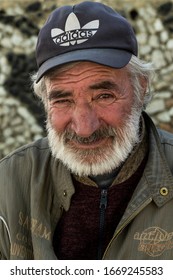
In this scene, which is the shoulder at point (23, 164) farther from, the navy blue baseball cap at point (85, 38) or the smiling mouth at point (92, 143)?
the navy blue baseball cap at point (85, 38)

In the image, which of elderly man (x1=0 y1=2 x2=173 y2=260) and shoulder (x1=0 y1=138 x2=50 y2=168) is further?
shoulder (x1=0 y1=138 x2=50 y2=168)

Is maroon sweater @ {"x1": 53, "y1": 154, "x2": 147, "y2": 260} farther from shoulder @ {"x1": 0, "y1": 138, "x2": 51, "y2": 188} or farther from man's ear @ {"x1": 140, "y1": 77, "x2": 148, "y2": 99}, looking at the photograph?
Answer: man's ear @ {"x1": 140, "y1": 77, "x2": 148, "y2": 99}

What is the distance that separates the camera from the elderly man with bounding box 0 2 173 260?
2.19m

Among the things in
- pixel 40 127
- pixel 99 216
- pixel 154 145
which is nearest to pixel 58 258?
pixel 99 216

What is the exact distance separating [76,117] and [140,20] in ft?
14.0

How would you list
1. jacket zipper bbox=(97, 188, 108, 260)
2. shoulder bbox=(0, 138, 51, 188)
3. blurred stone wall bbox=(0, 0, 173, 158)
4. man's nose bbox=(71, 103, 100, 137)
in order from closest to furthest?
man's nose bbox=(71, 103, 100, 137) → jacket zipper bbox=(97, 188, 108, 260) → shoulder bbox=(0, 138, 51, 188) → blurred stone wall bbox=(0, 0, 173, 158)

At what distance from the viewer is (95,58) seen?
2188 mm

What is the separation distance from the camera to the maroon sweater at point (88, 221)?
89.9 inches

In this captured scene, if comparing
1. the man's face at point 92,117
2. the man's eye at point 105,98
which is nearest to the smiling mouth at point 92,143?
the man's face at point 92,117

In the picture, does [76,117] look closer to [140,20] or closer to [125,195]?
[125,195]

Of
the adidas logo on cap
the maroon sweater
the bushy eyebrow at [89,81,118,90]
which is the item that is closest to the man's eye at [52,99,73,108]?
the bushy eyebrow at [89,81,118,90]

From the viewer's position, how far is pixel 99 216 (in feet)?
7.50

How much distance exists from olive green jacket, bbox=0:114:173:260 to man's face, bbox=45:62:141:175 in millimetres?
108

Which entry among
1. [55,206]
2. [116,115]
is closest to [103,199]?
[55,206]
